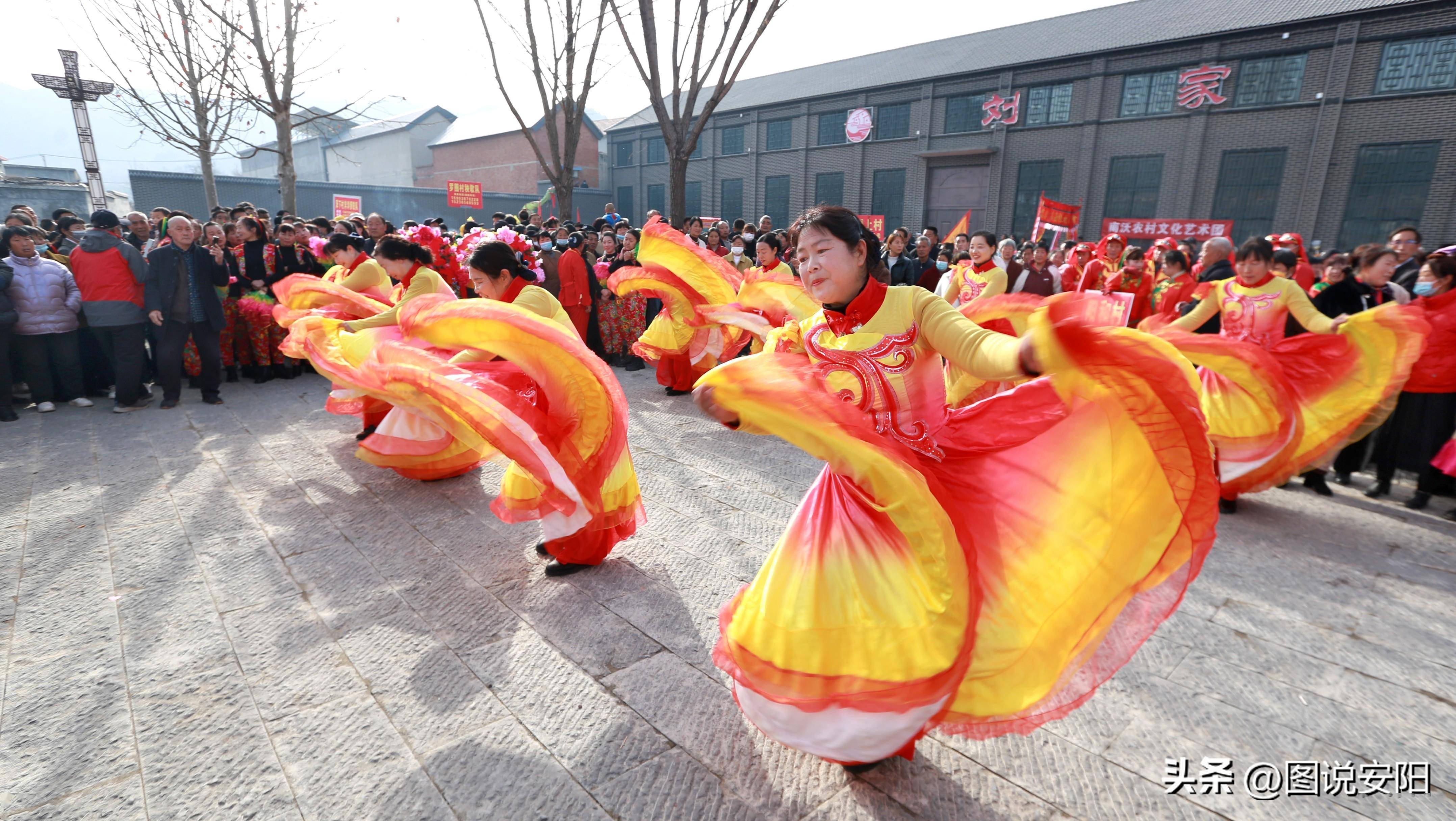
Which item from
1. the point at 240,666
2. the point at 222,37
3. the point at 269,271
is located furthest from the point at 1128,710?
the point at 222,37

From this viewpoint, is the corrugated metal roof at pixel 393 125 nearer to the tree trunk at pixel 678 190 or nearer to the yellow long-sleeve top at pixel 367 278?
the tree trunk at pixel 678 190

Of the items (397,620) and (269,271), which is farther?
(269,271)

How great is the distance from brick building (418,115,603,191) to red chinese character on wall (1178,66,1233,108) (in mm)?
27446

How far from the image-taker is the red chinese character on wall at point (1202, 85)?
67.8 feet

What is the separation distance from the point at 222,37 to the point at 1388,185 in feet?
89.2

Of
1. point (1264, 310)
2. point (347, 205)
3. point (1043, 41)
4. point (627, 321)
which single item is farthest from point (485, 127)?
point (1264, 310)

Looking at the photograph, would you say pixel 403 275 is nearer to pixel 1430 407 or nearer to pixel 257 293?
pixel 257 293

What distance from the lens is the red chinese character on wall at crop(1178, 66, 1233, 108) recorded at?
67.8 feet

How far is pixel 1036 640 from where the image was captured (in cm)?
180

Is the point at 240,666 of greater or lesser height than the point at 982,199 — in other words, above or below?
below

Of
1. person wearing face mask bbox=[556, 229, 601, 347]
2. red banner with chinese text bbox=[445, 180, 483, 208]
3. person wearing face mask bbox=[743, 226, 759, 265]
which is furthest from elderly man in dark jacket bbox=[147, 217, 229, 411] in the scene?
red banner with chinese text bbox=[445, 180, 483, 208]

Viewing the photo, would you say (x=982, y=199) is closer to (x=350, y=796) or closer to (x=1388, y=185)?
(x=1388, y=185)

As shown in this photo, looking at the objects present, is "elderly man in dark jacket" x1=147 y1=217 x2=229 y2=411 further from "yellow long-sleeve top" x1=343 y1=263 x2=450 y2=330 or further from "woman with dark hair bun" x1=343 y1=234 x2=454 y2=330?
"yellow long-sleeve top" x1=343 y1=263 x2=450 y2=330

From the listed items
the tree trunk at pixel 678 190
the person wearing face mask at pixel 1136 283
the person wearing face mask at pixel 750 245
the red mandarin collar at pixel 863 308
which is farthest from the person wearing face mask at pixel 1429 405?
the tree trunk at pixel 678 190
